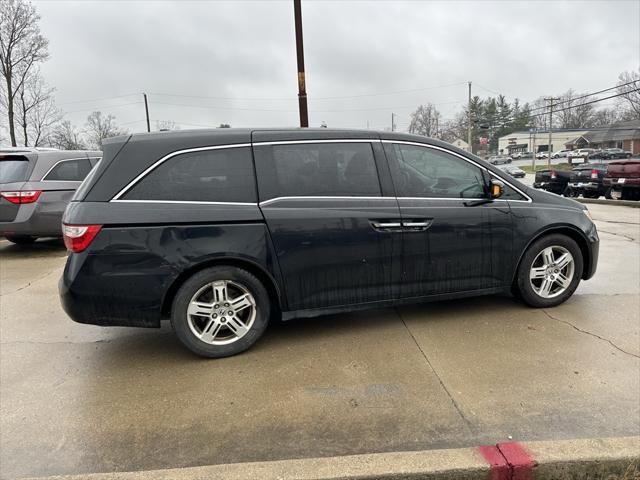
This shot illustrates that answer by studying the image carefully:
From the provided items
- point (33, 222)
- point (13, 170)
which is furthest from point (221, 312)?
point (13, 170)

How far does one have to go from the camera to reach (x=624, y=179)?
50.3ft

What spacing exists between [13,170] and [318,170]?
588 cm

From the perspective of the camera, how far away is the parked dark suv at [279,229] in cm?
320

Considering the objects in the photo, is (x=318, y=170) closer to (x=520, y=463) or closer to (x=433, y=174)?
(x=433, y=174)

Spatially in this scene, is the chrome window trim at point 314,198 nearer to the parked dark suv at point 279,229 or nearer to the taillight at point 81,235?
the parked dark suv at point 279,229

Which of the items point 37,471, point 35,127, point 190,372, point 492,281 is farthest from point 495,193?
point 35,127

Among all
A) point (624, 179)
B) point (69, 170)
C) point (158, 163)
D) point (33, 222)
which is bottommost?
point (624, 179)

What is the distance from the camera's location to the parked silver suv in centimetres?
687

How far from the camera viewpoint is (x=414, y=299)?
12.7 ft

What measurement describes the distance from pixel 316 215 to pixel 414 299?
1153 millimetres

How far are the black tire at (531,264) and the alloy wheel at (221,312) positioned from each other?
8.24ft

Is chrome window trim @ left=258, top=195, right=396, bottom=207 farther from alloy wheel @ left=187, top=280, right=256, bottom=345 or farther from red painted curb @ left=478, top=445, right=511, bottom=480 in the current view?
red painted curb @ left=478, top=445, right=511, bottom=480

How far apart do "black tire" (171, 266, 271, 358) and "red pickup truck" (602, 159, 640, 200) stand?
15.9 metres

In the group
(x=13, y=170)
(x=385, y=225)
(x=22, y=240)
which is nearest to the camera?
(x=385, y=225)
